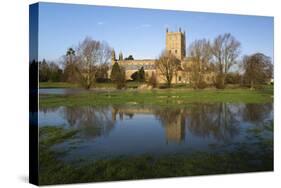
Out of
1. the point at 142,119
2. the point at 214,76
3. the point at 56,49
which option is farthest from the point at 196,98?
the point at 56,49

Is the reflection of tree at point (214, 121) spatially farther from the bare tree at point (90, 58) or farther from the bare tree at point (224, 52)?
the bare tree at point (90, 58)

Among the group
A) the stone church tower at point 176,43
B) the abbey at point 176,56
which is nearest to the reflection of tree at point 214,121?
the abbey at point 176,56

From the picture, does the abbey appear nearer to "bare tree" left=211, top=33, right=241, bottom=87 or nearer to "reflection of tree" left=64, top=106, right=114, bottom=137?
"bare tree" left=211, top=33, right=241, bottom=87

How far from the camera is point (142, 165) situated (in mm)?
14211

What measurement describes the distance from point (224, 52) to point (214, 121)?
76.6 inches

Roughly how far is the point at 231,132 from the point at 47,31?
220 inches

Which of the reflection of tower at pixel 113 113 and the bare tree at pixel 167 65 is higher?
the bare tree at pixel 167 65

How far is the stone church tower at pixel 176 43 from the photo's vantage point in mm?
14969

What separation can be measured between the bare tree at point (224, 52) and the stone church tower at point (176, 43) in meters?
0.91

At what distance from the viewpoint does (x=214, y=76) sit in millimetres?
15781

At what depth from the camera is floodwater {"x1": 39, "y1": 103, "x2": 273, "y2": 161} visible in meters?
13.8

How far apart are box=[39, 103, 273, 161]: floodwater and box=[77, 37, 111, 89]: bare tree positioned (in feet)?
2.48

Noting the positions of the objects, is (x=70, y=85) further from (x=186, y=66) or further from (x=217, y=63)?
(x=217, y=63)

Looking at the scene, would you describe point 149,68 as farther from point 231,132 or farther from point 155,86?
point 231,132
